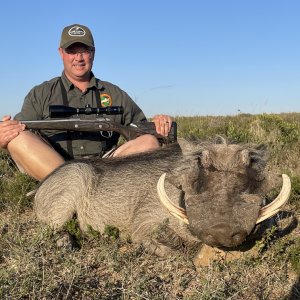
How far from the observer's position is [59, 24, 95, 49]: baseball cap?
6319 mm

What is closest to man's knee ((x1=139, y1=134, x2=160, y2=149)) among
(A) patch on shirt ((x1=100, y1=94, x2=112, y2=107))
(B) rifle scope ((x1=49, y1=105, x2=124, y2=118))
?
(B) rifle scope ((x1=49, y1=105, x2=124, y2=118))

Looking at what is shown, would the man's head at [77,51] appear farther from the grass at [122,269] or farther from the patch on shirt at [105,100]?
the grass at [122,269]

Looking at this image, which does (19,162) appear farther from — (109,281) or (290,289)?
(290,289)

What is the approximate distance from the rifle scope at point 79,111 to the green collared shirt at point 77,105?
3.9 inches

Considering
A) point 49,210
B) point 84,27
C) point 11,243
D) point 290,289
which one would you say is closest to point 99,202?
point 49,210

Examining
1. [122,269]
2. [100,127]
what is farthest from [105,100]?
[122,269]

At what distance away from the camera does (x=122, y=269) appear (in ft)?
11.6

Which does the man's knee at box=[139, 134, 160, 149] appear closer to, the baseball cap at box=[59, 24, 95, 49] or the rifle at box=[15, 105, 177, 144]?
the rifle at box=[15, 105, 177, 144]

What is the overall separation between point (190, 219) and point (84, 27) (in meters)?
3.85

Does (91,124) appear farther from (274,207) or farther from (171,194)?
(274,207)

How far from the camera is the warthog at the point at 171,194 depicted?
324cm

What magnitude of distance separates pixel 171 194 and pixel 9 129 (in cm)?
213

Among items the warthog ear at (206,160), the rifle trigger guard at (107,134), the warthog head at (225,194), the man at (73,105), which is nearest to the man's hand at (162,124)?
the man at (73,105)

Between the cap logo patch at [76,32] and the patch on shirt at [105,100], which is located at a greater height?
the cap logo patch at [76,32]
